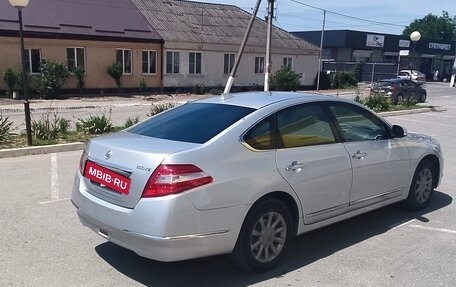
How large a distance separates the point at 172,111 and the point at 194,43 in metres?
26.1

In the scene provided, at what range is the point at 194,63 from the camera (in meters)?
31.1

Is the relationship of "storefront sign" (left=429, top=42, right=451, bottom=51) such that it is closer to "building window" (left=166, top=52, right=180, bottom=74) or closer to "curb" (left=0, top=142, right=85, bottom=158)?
"building window" (left=166, top=52, right=180, bottom=74)

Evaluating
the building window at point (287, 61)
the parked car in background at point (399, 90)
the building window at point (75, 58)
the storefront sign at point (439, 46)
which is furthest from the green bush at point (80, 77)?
the storefront sign at point (439, 46)

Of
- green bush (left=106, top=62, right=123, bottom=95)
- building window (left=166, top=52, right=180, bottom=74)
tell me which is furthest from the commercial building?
green bush (left=106, top=62, right=123, bottom=95)

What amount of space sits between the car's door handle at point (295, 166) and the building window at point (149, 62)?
25.5 metres

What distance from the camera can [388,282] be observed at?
4.02 metres

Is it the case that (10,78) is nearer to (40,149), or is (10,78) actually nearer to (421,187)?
(40,149)

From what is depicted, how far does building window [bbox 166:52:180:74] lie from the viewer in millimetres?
29719

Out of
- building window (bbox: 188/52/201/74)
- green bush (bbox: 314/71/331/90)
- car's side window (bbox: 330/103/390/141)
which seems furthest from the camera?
green bush (bbox: 314/71/331/90)

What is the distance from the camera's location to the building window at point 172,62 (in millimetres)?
29719

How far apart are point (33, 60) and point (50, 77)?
1.80m

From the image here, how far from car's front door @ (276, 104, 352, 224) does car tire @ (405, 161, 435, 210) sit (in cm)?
151

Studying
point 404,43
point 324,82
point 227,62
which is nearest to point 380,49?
point 404,43

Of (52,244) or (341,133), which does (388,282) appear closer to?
(341,133)
